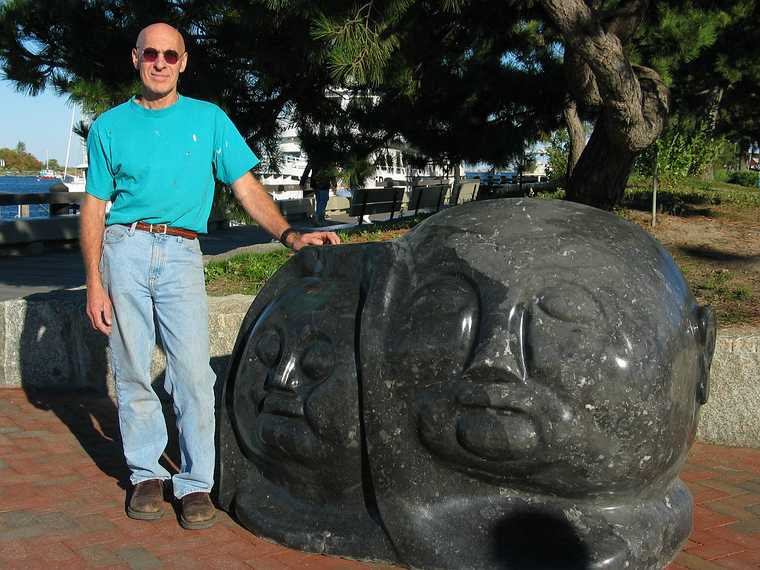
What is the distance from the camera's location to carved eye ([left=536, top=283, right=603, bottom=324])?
2842mm

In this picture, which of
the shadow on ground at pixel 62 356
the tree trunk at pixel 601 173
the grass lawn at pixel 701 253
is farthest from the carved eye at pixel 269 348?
the tree trunk at pixel 601 173

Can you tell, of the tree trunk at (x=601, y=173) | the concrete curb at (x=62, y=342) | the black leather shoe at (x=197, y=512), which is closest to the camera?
the black leather shoe at (x=197, y=512)

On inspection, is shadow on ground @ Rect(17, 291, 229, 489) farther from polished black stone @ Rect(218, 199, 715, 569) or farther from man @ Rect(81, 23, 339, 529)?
polished black stone @ Rect(218, 199, 715, 569)

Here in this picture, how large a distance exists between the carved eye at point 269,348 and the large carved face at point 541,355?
1.53ft

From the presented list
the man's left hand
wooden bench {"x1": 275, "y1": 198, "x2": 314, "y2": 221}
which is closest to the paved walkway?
the man's left hand

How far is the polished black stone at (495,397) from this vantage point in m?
2.82

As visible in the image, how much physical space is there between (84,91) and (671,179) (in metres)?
7.31

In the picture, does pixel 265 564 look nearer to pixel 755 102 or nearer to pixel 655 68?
pixel 655 68

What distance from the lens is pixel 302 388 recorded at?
10.7 feet

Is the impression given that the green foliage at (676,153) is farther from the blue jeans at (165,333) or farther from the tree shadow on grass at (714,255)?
the blue jeans at (165,333)

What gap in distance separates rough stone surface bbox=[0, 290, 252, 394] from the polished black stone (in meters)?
2.70

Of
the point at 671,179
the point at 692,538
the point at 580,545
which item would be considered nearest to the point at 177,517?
the point at 580,545

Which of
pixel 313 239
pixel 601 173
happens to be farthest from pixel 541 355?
pixel 601 173

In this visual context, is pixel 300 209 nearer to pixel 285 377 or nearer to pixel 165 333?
pixel 165 333
